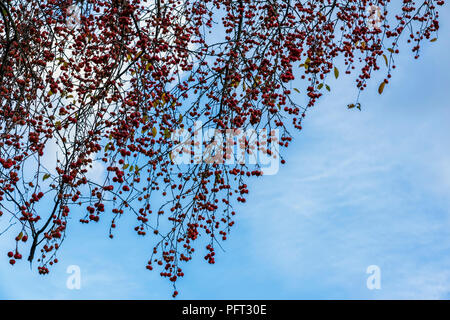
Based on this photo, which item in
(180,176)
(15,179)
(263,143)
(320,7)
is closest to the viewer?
(15,179)

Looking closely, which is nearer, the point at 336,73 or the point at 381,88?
the point at 336,73

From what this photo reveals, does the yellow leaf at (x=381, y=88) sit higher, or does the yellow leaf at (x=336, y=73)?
the yellow leaf at (x=336, y=73)

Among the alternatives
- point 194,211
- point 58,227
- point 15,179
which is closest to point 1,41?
point 15,179

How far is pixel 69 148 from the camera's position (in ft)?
11.6

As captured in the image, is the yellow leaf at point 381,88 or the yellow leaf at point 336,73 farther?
the yellow leaf at point 381,88

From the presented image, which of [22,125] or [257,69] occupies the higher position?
[257,69]

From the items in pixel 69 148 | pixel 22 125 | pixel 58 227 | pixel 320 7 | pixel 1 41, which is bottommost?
pixel 58 227

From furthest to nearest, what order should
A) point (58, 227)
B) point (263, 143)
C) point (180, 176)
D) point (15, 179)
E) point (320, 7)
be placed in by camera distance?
point (320, 7) < point (180, 176) < point (263, 143) < point (15, 179) < point (58, 227)

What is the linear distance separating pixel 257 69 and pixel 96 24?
175 cm

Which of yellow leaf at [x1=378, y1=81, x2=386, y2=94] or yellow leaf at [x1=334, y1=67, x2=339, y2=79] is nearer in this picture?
yellow leaf at [x1=334, y1=67, x2=339, y2=79]

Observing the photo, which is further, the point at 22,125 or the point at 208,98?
the point at 208,98

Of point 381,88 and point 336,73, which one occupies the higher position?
point 336,73

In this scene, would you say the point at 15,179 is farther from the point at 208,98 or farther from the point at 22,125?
the point at 208,98

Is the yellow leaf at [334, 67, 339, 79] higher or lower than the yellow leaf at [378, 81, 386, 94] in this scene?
higher
